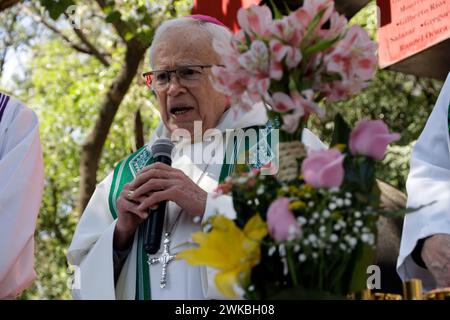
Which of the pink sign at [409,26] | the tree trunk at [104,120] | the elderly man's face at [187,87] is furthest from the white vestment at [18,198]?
the tree trunk at [104,120]

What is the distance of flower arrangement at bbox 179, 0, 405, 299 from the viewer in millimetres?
2578

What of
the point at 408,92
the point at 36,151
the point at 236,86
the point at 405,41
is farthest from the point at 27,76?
the point at 236,86

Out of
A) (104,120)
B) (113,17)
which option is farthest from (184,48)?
(104,120)

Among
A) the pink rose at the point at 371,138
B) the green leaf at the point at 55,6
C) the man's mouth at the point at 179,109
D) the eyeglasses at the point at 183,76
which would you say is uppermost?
the green leaf at the point at 55,6

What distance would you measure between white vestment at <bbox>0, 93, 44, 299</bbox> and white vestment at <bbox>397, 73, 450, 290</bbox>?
165cm

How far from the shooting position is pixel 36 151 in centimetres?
457

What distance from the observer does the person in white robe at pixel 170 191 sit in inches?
149

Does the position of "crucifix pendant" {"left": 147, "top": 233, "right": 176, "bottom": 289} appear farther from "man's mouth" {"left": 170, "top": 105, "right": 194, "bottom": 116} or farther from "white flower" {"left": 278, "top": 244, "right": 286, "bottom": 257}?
"white flower" {"left": 278, "top": 244, "right": 286, "bottom": 257}

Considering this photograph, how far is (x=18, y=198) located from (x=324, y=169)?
7.20 ft

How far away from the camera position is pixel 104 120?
1062 centimetres

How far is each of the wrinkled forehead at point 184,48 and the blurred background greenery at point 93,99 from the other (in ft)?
17.3

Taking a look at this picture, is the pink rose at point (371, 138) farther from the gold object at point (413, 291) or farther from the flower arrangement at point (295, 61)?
the gold object at point (413, 291)

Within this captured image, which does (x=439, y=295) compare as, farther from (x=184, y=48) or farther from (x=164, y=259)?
(x=184, y=48)

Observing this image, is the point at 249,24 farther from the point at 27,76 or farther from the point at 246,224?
the point at 27,76
